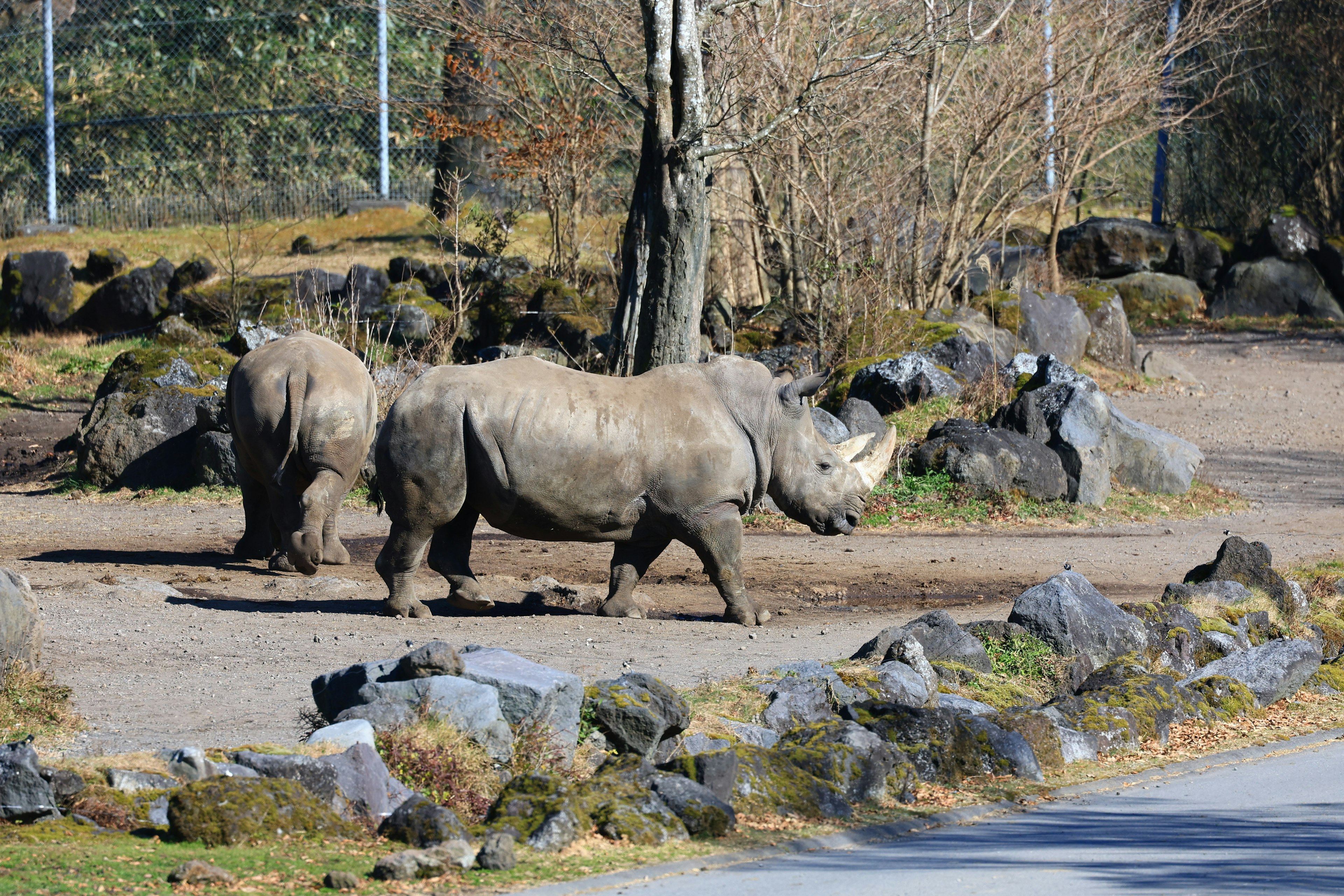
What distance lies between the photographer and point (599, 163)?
82.5ft

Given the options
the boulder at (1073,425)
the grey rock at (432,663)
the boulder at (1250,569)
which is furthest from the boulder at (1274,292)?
the grey rock at (432,663)

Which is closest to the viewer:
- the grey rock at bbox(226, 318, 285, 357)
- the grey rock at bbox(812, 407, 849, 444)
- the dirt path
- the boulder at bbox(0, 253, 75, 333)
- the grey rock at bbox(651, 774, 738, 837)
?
the grey rock at bbox(651, 774, 738, 837)

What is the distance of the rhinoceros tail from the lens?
39.7 feet

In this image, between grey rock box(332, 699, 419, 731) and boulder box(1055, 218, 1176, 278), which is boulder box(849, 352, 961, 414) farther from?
grey rock box(332, 699, 419, 731)

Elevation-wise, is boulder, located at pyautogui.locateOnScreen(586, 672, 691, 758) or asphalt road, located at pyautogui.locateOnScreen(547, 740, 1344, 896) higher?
boulder, located at pyautogui.locateOnScreen(586, 672, 691, 758)

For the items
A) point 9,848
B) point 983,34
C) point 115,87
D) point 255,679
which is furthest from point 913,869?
point 115,87

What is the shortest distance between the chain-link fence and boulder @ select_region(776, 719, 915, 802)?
73.9 ft

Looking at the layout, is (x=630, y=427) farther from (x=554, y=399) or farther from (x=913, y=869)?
(x=913, y=869)

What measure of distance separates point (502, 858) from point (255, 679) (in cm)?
339

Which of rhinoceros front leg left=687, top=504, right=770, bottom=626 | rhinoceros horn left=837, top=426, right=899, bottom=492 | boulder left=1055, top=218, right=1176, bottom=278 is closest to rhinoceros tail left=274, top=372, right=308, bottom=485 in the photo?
rhinoceros front leg left=687, top=504, right=770, bottom=626

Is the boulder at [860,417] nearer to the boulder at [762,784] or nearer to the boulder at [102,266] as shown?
the boulder at [762,784]

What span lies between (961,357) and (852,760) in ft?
42.1

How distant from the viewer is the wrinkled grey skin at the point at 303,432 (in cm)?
1207

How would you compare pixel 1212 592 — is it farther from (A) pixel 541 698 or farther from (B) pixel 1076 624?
(A) pixel 541 698
